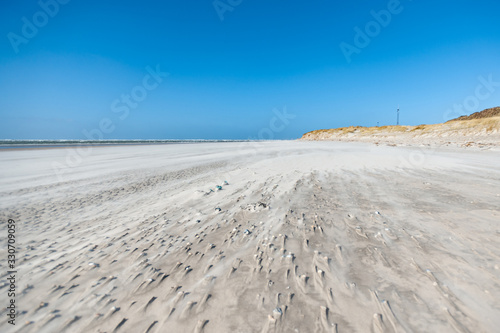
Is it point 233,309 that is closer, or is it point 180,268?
point 233,309

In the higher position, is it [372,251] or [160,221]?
[372,251]

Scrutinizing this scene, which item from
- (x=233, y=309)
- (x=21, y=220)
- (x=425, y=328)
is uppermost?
(x=425, y=328)

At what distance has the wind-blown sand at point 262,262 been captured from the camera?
2.24m

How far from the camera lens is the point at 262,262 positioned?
3211mm

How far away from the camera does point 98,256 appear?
3541mm

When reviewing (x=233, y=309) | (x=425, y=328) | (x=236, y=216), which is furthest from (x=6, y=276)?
(x=425, y=328)

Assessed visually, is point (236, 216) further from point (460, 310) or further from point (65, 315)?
point (460, 310)

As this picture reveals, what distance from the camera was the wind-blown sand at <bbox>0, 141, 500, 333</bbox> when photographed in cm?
224

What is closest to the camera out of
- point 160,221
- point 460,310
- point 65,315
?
point 460,310

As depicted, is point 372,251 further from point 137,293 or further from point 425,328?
point 137,293

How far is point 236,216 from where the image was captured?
5.04 m

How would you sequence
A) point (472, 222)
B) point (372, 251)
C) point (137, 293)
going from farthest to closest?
point (472, 222)
point (372, 251)
point (137, 293)

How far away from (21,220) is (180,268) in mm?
4981

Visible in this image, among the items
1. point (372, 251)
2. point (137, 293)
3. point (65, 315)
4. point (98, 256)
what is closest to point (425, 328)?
point (372, 251)
